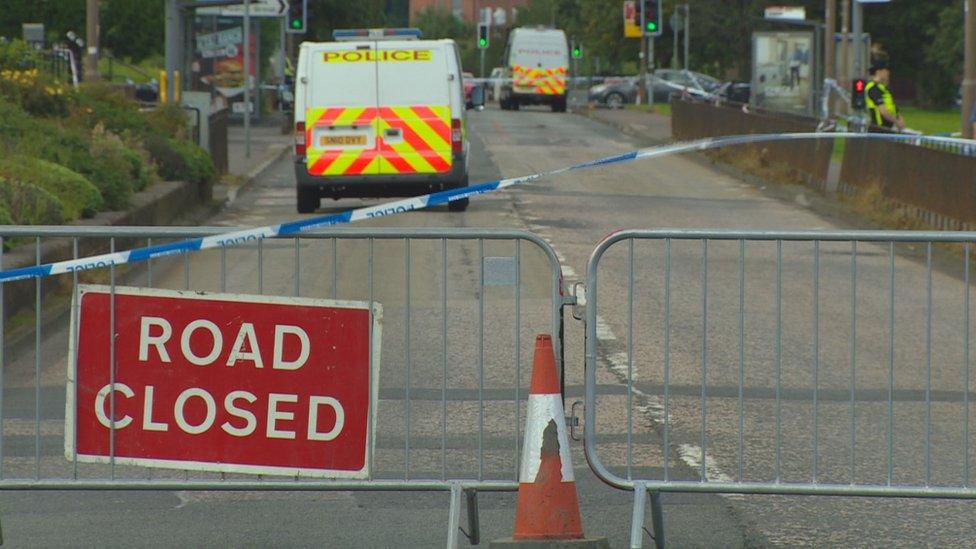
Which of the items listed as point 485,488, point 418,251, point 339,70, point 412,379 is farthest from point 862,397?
point 339,70

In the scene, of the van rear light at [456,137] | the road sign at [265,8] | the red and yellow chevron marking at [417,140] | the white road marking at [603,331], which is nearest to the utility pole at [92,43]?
the road sign at [265,8]

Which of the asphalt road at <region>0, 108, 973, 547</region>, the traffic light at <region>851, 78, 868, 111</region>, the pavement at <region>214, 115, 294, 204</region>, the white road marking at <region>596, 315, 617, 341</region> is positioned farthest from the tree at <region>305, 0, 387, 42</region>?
the white road marking at <region>596, 315, 617, 341</region>

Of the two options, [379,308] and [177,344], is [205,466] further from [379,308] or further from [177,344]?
[379,308]

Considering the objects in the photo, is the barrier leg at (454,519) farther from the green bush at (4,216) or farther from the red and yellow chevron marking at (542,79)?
the red and yellow chevron marking at (542,79)

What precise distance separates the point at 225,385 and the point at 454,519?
93 centimetres

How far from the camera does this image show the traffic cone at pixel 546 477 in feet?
19.3

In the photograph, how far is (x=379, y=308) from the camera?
20.1ft

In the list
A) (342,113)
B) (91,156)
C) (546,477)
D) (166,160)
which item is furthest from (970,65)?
(546,477)

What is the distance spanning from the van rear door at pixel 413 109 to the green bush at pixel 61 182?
6.18 m

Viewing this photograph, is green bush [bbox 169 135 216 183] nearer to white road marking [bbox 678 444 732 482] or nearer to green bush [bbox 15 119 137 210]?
green bush [bbox 15 119 137 210]

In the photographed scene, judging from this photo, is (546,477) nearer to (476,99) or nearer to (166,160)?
(166,160)

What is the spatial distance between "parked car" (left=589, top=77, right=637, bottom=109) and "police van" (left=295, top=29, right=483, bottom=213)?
149 feet

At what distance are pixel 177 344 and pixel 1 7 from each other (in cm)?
5337

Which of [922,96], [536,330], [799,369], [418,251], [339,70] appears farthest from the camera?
[922,96]
